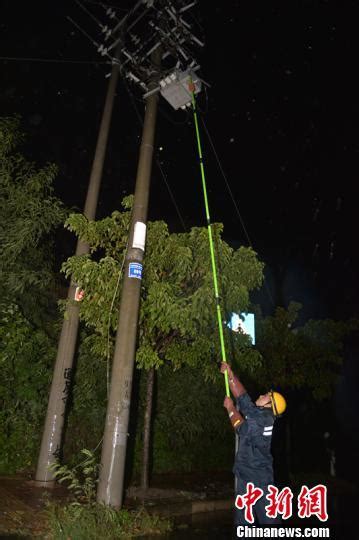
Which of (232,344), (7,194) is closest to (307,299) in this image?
(232,344)

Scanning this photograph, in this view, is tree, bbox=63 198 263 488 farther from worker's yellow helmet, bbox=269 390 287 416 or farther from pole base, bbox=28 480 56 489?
worker's yellow helmet, bbox=269 390 287 416

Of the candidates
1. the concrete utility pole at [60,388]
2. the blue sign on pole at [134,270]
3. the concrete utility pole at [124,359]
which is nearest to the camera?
the concrete utility pole at [124,359]

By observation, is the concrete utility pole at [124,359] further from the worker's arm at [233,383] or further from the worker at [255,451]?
the worker at [255,451]

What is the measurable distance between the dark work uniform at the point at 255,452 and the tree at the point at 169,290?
2.45 metres

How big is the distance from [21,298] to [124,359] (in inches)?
191

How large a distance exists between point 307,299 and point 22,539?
2224 cm

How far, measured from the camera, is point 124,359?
19.2 ft

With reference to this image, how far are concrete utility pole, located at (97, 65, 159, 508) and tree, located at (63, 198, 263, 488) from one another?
0.86 m

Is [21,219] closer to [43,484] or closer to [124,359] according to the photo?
[124,359]

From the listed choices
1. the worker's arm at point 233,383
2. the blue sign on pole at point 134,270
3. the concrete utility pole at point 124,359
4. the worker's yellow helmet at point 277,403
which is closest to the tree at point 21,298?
the concrete utility pole at point 124,359

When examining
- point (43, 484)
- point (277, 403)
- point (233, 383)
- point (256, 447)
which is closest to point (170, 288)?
point (233, 383)

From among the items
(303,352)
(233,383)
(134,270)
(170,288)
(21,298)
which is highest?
(303,352)

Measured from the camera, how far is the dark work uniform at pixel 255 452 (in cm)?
452

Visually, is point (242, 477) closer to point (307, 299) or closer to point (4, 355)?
point (4, 355)
